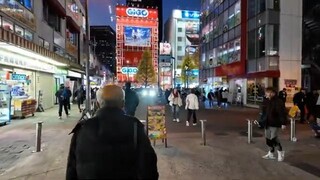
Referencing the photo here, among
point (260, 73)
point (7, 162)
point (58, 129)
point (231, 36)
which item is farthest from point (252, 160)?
point (231, 36)

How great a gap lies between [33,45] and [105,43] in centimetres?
13560

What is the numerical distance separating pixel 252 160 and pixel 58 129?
8852mm

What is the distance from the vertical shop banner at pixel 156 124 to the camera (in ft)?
34.8

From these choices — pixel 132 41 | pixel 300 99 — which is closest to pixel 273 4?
pixel 300 99

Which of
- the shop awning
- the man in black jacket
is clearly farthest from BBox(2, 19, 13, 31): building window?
the man in black jacket

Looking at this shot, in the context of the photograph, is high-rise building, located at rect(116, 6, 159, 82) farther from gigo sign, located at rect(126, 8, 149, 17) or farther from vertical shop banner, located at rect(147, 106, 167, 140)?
vertical shop banner, located at rect(147, 106, 167, 140)

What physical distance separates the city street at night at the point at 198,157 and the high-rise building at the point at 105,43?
120972 mm

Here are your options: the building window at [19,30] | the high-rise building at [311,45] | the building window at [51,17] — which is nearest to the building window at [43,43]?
the building window at [51,17]

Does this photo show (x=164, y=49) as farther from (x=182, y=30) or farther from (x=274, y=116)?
(x=274, y=116)

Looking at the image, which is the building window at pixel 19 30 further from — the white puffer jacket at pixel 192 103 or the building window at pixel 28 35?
the white puffer jacket at pixel 192 103

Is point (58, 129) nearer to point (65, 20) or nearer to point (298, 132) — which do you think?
point (298, 132)

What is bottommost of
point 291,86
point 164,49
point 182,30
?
point 291,86

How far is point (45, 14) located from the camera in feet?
103

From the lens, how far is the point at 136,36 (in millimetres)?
116438
